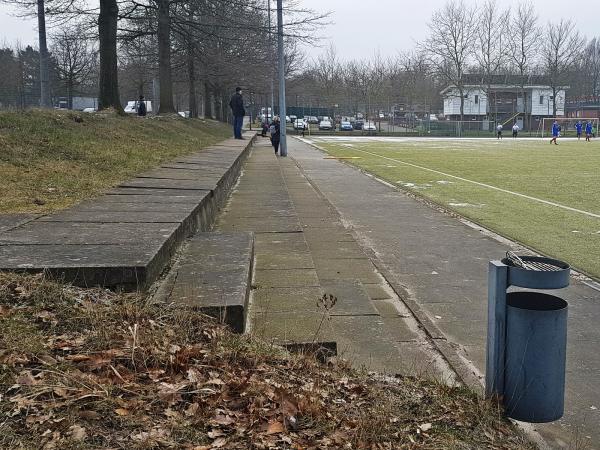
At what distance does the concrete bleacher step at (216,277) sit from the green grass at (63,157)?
5.40 ft

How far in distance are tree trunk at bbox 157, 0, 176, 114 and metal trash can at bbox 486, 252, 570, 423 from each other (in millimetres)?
19956

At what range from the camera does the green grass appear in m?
Result: 6.47

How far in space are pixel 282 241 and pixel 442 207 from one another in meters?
5.87

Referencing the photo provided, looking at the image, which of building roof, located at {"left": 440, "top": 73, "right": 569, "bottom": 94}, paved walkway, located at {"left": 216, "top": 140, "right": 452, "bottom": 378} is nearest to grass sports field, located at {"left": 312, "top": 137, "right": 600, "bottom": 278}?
paved walkway, located at {"left": 216, "top": 140, "right": 452, "bottom": 378}

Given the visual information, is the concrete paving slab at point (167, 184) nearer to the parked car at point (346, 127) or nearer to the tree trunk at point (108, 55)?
the tree trunk at point (108, 55)

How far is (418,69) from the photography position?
307 feet

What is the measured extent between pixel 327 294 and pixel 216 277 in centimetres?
130

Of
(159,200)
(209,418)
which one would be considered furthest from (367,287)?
(209,418)

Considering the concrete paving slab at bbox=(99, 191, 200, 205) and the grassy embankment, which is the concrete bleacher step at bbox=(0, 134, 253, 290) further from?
the grassy embankment

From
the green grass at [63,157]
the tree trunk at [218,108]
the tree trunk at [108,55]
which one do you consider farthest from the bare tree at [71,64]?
the green grass at [63,157]

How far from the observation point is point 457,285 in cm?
624

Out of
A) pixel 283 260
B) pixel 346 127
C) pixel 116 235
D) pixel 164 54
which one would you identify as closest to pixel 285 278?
pixel 283 260

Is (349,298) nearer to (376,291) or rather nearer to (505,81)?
(376,291)

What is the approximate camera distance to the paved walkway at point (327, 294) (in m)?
3.99
